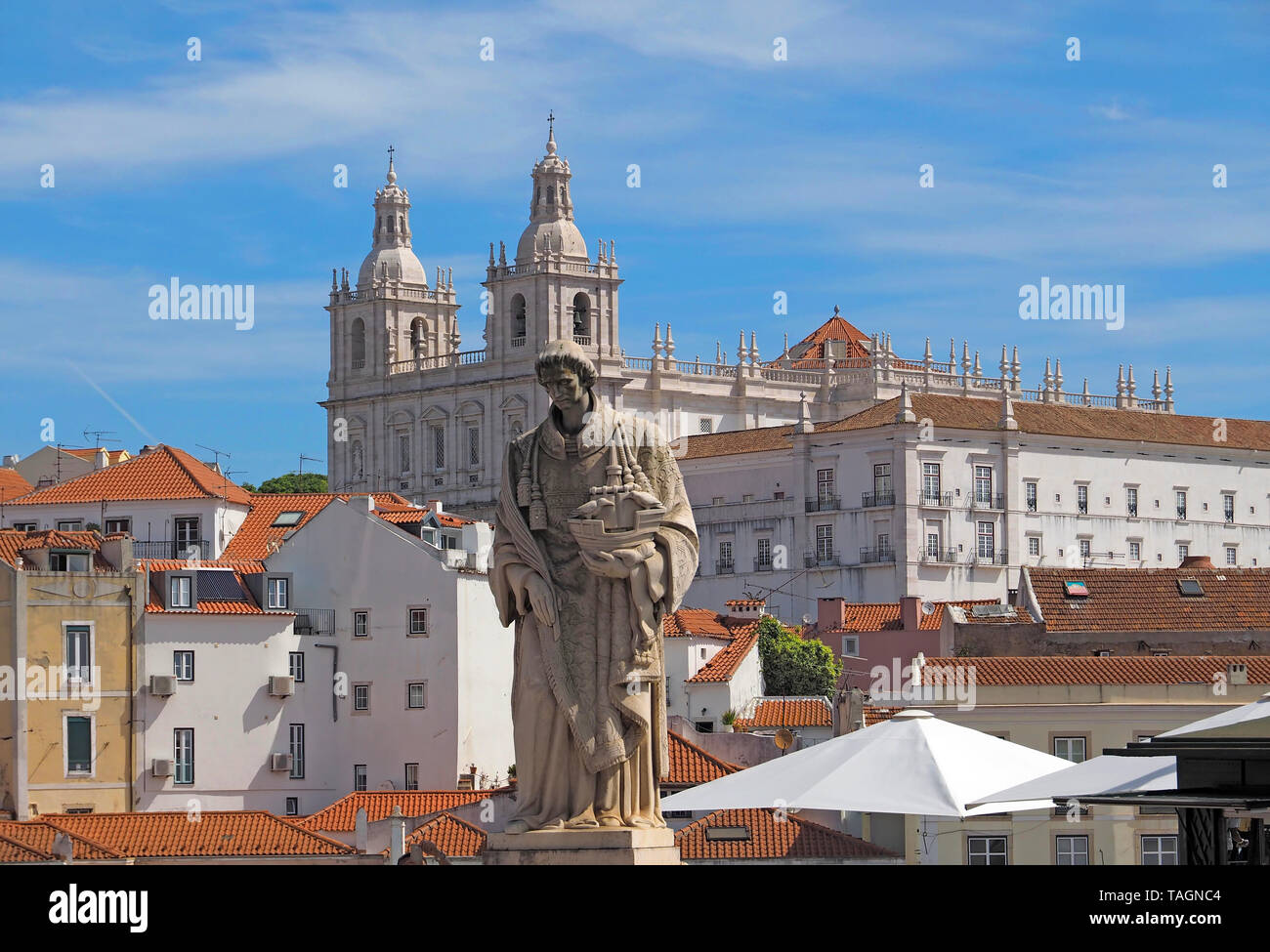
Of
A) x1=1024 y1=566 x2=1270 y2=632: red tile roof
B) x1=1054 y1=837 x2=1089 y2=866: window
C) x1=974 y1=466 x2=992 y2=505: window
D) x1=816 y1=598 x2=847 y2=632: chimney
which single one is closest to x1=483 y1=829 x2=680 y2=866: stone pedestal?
x1=1054 y1=837 x2=1089 y2=866: window

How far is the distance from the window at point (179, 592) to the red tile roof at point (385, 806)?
1015 centimetres

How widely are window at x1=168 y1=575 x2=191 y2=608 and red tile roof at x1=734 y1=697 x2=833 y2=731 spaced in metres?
13.4

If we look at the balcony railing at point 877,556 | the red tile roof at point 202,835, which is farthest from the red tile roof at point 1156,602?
the balcony railing at point 877,556

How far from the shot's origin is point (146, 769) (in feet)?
183

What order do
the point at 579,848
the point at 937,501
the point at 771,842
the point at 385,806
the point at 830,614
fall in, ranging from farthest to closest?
1. the point at 937,501
2. the point at 830,614
3. the point at 385,806
4. the point at 771,842
5. the point at 579,848

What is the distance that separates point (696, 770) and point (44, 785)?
15.6m

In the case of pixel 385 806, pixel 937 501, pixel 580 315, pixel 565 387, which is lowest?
pixel 385 806

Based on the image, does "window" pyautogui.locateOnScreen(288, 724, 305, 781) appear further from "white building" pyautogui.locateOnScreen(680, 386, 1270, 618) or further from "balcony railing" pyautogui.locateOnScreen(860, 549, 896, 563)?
"balcony railing" pyautogui.locateOnScreen(860, 549, 896, 563)

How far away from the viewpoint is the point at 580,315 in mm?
121750

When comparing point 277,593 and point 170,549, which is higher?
point 170,549

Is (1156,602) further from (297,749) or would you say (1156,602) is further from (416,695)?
(297,749)

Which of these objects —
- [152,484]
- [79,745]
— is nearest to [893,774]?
[79,745]

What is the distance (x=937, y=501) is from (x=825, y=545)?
482 centimetres
